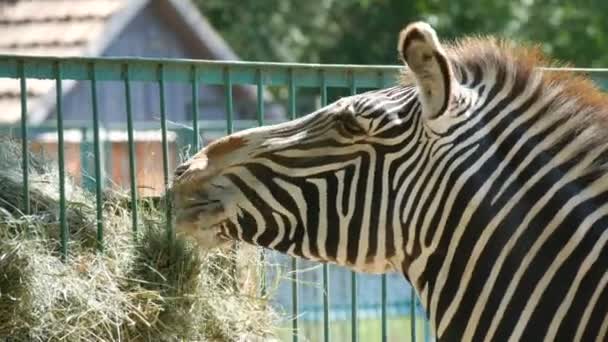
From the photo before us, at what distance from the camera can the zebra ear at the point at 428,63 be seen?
4059 mm

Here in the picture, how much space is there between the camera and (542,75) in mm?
4367

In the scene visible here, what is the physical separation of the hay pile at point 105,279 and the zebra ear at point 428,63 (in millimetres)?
1498

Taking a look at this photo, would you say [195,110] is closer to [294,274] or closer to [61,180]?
[61,180]

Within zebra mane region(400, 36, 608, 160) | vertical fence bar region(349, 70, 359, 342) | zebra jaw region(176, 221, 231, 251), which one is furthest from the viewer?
vertical fence bar region(349, 70, 359, 342)

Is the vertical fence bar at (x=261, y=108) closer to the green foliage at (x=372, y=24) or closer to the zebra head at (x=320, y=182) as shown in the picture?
the zebra head at (x=320, y=182)

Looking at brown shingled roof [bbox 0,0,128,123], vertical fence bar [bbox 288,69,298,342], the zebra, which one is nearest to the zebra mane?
the zebra

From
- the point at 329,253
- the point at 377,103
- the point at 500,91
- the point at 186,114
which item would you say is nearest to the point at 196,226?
the point at 329,253

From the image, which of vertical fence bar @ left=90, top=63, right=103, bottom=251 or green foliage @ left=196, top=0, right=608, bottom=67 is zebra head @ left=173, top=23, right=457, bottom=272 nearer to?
vertical fence bar @ left=90, top=63, right=103, bottom=251

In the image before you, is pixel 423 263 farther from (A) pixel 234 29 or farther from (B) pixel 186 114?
(A) pixel 234 29

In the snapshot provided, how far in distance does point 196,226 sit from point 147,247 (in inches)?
29.1

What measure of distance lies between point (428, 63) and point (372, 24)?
1066 inches

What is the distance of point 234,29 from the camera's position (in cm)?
3003

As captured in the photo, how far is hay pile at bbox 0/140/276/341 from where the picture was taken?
4.92 m

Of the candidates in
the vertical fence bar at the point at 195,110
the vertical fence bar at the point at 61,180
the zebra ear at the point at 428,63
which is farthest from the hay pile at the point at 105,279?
the zebra ear at the point at 428,63
